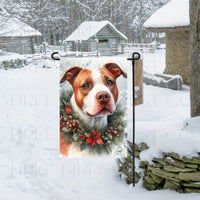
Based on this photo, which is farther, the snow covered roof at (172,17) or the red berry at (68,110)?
the snow covered roof at (172,17)

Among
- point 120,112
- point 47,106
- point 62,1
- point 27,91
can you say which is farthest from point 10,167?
point 62,1

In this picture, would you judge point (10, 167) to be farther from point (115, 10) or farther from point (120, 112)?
point (115, 10)

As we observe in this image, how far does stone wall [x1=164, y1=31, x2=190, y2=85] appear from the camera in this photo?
1145 cm

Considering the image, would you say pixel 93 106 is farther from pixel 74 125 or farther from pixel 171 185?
pixel 171 185

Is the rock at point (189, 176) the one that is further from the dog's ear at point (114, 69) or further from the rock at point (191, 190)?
A: the dog's ear at point (114, 69)

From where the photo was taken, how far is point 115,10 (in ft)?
106

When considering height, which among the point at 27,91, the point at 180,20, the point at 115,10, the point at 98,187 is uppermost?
the point at 115,10

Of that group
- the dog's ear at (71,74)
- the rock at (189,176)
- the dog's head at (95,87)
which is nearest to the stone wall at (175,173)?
the rock at (189,176)

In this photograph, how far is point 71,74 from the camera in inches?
123

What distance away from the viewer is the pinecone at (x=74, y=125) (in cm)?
316

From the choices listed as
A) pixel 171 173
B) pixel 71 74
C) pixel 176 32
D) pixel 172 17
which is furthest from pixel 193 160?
pixel 176 32

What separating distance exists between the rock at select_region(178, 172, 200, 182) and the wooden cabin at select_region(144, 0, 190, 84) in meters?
8.03

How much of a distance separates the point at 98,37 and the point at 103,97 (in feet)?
72.8

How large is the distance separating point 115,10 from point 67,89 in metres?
30.9
